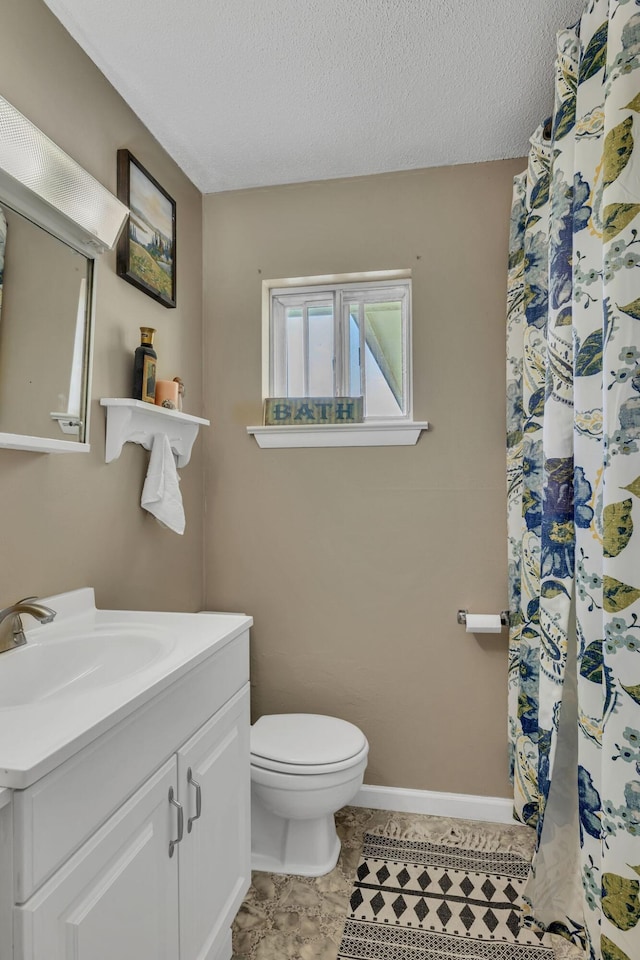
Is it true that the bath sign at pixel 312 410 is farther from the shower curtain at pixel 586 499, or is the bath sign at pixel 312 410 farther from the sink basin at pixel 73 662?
the sink basin at pixel 73 662

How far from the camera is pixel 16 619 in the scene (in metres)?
1.29

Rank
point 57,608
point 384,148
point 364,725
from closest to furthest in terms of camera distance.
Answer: point 57,608 → point 384,148 → point 364,725

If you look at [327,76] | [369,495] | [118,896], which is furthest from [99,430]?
[327,76]

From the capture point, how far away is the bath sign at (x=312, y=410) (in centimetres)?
228

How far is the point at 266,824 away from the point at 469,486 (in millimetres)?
1371

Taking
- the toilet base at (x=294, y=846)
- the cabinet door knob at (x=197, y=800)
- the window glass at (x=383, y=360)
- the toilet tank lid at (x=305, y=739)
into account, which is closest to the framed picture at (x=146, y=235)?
the window glass at (x=383, y=360)

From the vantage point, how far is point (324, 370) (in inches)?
95.7

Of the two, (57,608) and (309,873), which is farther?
(309,873)

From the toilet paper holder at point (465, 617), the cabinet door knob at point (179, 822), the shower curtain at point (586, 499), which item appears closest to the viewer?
the shower curtain at point (586, 499)

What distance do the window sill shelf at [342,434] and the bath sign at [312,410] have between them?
1.3 inches

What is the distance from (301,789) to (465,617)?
832 mm

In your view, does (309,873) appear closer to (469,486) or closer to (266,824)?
(266,824)

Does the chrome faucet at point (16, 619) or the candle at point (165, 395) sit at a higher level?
the candle at point (165, 395)

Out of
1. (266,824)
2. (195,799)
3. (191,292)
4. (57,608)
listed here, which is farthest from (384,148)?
(266,824)
